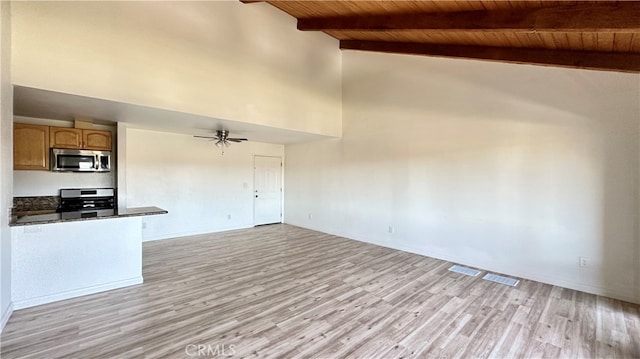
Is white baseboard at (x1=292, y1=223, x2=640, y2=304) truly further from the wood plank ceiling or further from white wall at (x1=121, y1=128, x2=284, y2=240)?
white wall at (x1=121, y1=128, x2=284, y2=240)

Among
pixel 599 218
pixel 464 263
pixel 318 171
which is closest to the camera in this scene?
pixel 599 218

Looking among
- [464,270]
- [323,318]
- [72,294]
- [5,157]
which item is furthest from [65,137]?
[464,270]

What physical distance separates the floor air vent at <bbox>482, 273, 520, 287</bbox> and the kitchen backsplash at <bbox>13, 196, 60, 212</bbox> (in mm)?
7246

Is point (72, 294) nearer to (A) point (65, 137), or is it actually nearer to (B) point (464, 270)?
(A) point (65, 137)

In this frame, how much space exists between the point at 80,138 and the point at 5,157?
2.47m

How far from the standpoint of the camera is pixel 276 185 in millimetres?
8000

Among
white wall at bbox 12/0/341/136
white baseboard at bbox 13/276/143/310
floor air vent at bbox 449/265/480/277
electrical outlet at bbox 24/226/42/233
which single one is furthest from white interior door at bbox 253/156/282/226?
floor air vent at bbox 449/265/480/277

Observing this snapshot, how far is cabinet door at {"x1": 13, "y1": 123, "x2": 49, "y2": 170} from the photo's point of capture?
13.9 ft

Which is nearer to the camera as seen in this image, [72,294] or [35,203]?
[72,294]

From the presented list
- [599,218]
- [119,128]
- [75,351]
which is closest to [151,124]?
[119,128]

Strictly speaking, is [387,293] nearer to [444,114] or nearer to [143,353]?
[143,353]

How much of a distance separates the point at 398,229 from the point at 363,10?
3.81 m

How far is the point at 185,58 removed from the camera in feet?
12.7

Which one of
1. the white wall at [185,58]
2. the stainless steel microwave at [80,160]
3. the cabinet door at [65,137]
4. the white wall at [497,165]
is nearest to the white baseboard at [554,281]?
the white wall at [497,165]
